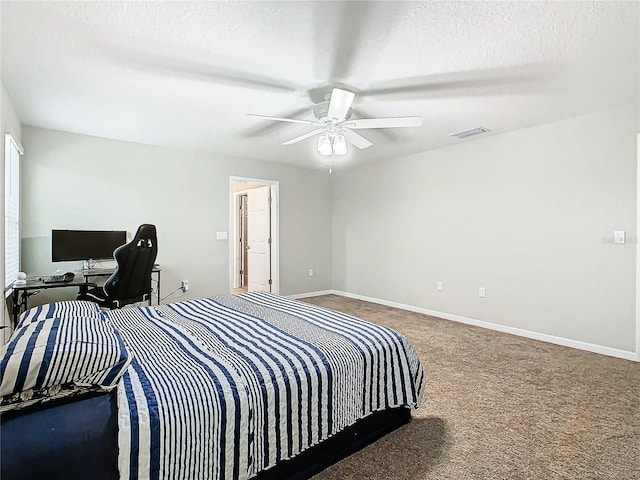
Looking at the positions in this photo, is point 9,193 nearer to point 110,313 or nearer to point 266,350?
point 110,313

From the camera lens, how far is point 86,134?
4.20 metres

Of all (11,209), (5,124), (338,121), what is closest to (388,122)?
(338,121)

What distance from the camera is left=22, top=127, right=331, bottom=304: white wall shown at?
3.96 m

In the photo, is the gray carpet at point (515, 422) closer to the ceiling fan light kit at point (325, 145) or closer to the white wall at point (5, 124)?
the ceiling fan light kit at point (325, 145)

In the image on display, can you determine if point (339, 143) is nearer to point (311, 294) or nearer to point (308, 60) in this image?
point (308, 60)

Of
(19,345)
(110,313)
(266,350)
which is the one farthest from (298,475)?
(110,313)

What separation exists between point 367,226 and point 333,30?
4139mm

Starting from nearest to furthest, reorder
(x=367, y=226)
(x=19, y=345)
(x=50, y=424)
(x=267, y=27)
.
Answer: (x=50, y=424) → (x=19, y=345) → (x=267, y=27) → (x=367, y=226)

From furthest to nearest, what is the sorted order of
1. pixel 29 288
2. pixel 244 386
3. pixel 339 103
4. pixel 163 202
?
pixel 163 202
pixel 29 288
pixel 339 103
pixel 244 386

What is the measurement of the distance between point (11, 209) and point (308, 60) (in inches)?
128

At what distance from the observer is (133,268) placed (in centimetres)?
338

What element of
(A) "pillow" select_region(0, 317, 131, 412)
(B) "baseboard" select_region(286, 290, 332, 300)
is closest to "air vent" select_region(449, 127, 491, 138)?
(B) "baseboard" select_region(286, 290, 332, 300)

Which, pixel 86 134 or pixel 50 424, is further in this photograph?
pixel 86 134

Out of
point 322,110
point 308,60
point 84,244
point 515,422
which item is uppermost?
point 308,60
